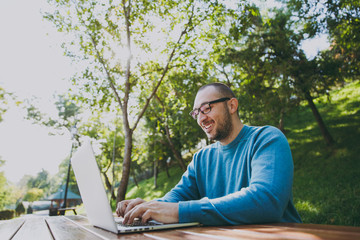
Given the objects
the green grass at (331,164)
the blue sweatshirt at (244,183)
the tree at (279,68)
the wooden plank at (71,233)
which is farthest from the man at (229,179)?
the tree at (279,68)

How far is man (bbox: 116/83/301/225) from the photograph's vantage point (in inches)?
48.0

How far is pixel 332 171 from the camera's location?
9.48 m

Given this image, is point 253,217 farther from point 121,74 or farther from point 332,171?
point 332,171

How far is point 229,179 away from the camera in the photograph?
73.2 inches

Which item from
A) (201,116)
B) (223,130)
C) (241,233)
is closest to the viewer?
(241,233)

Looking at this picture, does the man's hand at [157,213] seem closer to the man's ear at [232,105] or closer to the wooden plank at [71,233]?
the wooden plank at [71,233]

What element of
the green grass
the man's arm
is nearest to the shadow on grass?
the green grass

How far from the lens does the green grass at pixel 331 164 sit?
6.45 m

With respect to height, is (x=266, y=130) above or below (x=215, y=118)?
below

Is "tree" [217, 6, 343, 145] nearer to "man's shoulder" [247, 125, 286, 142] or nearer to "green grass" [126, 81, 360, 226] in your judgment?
"green grass" [126, 81, 360, 226]

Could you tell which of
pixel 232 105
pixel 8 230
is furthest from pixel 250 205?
pixel 8 230

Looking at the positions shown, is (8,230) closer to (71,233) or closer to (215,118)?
(71,233)

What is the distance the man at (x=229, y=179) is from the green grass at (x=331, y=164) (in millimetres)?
5114

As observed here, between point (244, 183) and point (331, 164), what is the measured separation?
10526 mm
